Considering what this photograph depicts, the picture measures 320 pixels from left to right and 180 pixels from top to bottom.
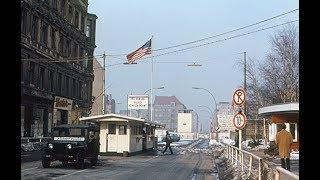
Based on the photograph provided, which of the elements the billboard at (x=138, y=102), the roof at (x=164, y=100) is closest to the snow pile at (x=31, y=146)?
the billboard at (x=138, y=102)

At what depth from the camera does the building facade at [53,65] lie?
110 feet

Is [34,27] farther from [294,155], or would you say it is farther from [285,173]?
[285,173]

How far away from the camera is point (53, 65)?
39469 millimetres

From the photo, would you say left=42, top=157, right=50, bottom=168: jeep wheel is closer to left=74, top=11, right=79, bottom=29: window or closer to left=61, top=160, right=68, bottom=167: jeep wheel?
left=61, top=160, right=68, bottom=167: jeep wheel

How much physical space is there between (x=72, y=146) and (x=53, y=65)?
19005 mm

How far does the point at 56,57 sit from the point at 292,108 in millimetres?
21082

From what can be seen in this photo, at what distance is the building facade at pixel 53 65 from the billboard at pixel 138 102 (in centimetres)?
660

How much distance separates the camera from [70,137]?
73.5 feet

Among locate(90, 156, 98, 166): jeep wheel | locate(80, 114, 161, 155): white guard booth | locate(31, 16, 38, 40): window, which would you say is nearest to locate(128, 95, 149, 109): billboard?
locate(31, 16, 38, 40): window

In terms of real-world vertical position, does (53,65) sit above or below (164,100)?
below

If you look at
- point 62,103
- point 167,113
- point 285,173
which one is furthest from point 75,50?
→ point 167,113

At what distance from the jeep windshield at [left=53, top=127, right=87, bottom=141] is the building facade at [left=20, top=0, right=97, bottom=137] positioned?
27.4 ft

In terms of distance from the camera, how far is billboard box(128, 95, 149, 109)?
5775 cm
